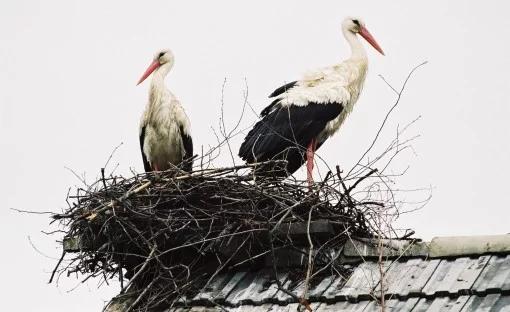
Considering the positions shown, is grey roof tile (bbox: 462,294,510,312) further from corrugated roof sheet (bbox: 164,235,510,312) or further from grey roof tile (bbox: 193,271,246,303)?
grey roof tile (bbox: 193,271,246,303)

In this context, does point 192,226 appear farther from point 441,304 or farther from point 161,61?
point 161,61

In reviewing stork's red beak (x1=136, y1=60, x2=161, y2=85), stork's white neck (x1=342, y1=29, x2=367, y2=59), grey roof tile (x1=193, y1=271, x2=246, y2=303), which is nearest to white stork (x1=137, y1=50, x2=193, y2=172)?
stork's red beak (x1=136, y1=60, x2=161, y2=85)

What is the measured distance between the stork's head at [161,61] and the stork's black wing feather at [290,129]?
5.41ft

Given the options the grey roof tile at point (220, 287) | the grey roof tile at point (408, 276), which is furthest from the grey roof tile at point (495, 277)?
the grey roof tile at point (220, 287)

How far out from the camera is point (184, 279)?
525 centimetres

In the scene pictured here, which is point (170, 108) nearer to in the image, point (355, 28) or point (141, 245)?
point (355, 28)

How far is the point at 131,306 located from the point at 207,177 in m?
0.96

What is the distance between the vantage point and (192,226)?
214 inches

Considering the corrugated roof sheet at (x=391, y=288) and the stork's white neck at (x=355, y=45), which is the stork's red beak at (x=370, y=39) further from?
the corrugated roof sheet at (x=391, y=288)

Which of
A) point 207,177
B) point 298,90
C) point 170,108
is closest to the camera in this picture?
point 207,177

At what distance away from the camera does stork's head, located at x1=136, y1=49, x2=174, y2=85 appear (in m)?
9.27

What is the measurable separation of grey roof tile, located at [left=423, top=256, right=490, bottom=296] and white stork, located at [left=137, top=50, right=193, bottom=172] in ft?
14.3

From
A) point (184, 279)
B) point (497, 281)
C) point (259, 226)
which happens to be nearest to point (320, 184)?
point (259, 226)

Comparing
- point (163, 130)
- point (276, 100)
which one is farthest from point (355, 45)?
point (163, 130)
